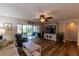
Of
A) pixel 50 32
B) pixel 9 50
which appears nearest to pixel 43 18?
pixel 50 32

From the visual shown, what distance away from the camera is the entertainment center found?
8.02 feet

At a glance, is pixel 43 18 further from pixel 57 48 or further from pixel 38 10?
pixel 57 48

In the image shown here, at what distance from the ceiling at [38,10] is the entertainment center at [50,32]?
0.22 meters

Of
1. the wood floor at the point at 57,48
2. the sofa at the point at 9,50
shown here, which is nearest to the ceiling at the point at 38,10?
the wood floor at the point at 57,48

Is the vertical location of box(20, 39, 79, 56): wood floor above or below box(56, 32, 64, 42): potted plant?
below

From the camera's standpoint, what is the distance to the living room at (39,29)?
2.17 metres

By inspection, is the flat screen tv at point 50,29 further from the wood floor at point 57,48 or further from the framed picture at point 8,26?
the framed picture at point 8,26

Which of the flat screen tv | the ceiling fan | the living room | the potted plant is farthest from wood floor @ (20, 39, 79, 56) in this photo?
the ceiling fan

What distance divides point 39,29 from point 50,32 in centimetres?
29

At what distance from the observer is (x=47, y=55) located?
7.39 feet

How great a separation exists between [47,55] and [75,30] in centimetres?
92

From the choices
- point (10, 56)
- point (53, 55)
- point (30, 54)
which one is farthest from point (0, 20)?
point (53, 55)

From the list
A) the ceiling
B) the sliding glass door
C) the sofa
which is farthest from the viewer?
the sliding glass door

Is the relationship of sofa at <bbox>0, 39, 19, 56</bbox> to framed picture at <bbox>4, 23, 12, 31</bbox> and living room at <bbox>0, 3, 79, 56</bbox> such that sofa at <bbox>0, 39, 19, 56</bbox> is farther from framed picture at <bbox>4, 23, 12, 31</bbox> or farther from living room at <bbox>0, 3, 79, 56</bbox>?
framed picture at <bbox>4, 23, 12, 31</bbox>
